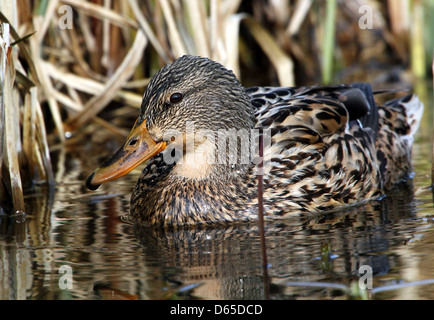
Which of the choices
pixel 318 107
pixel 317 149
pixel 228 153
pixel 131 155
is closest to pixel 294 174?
pixel 317 149

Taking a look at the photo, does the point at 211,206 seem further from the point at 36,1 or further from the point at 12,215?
the point at 36,1

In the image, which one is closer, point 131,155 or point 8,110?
point 131,155

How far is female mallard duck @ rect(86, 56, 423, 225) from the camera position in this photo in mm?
5617

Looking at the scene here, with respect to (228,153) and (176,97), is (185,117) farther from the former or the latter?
(228,153)

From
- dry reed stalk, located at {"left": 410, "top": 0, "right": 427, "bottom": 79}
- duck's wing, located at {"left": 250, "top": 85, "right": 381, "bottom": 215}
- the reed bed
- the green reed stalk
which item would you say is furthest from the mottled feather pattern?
dry reed stalk, located at {"left": 410, "top": 0, "right": 427, "bottom": 79}

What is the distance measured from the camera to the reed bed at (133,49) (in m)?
6.55

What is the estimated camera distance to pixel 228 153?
5.91 meters

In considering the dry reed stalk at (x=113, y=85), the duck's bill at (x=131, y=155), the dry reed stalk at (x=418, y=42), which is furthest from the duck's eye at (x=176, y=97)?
the dry reed stalk at (x=418, y=42)

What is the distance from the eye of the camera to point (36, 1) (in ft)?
26.9

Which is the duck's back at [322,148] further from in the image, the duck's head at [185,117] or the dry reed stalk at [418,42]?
the dry reed stalk at [418,42]

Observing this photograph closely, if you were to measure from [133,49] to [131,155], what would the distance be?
3291 mm

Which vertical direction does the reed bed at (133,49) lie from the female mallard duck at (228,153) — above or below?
above

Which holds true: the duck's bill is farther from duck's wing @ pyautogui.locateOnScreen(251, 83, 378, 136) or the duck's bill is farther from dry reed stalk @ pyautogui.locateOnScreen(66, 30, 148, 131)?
dry reed stalk @ pyautogui.locateOnScreen(66, 30, 148, 131)

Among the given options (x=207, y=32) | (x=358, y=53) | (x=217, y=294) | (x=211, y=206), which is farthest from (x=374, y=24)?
(x=217, y=294)
